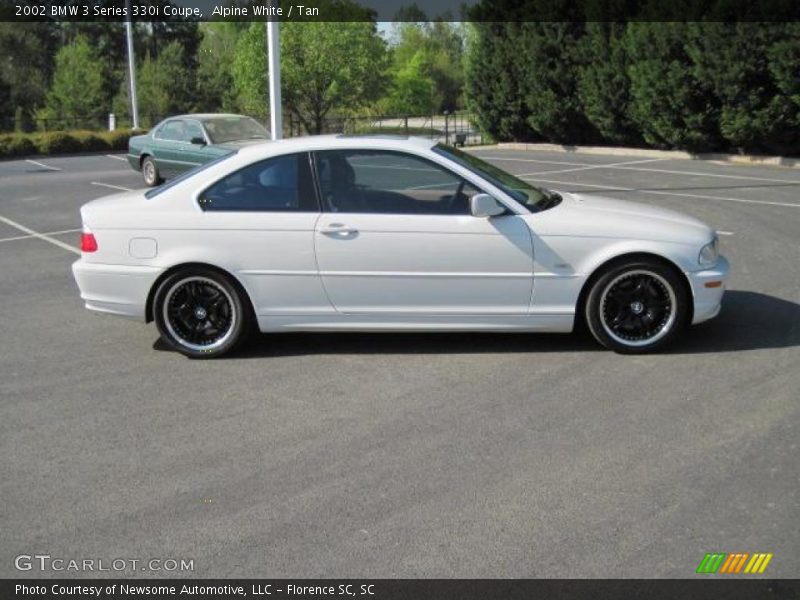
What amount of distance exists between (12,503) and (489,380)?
2.86 metres

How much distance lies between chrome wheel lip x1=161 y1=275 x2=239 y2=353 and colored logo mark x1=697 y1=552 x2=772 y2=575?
12.2ft

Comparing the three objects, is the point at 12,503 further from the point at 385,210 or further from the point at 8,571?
the point at 385,210

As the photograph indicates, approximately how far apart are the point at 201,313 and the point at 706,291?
3506 mm

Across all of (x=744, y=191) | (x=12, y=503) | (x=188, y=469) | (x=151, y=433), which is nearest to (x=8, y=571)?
(x=12, y=503)

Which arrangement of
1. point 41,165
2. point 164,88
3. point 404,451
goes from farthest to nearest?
point 164,88 → point 41,165 → point 404,451

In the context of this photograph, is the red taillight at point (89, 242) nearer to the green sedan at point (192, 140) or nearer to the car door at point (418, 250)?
the car door at point (418, 250)

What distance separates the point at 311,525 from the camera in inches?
152

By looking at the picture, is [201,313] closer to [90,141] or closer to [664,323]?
[664,323]

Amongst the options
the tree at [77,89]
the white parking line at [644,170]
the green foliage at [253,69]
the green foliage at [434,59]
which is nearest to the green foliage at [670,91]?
the white parking line at [644,170]

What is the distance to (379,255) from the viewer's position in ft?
19.9

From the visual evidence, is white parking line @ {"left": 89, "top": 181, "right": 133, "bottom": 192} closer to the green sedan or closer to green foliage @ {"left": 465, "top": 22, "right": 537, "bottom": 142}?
the green sedan

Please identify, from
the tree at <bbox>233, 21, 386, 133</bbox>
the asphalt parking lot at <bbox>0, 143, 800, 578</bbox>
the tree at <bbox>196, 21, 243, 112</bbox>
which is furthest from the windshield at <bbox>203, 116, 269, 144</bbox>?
the tree at <bbox>196, 21, 243, 112</bbox>

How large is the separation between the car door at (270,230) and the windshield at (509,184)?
1.07 m
